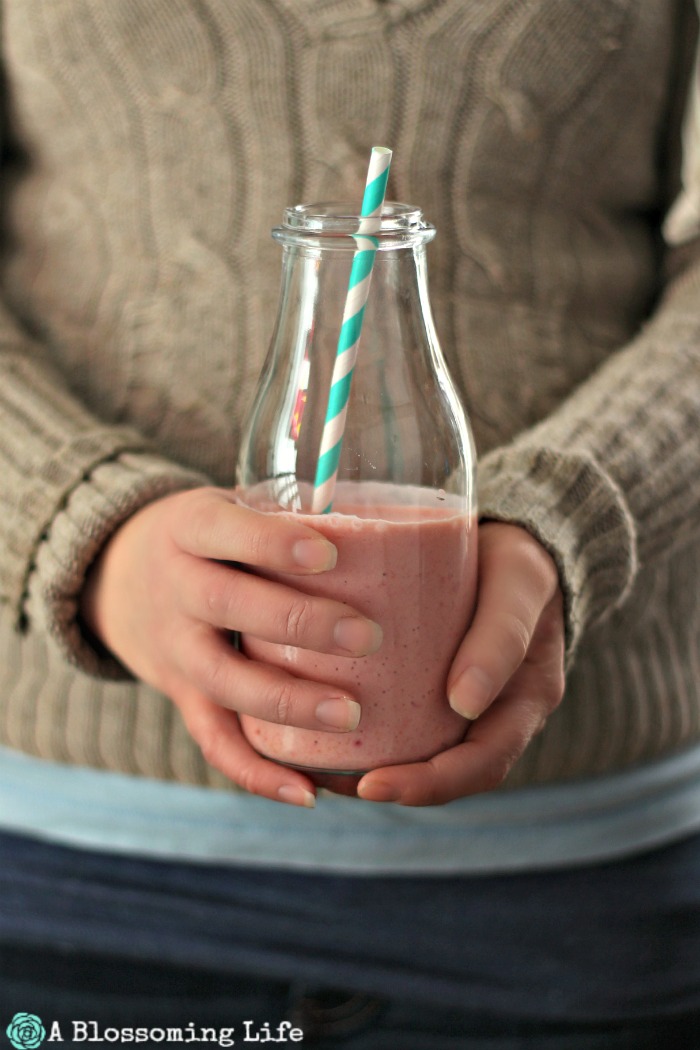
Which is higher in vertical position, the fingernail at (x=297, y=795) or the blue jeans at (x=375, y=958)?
the fingernail at (x=297, y=795)

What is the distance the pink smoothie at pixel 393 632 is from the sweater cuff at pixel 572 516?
5cm

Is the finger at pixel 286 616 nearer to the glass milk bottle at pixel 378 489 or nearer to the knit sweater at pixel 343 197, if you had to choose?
the glass milk bottle at pixel 378 489

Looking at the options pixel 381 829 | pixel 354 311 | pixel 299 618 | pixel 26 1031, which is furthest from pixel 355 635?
pixel 26 1031

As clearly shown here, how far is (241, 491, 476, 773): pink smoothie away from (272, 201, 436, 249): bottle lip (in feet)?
0.41

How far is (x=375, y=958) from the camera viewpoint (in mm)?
690

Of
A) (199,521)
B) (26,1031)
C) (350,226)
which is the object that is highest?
(350,226)

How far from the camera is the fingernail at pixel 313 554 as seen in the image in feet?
1.51

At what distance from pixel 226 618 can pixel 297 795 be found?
0.30ft

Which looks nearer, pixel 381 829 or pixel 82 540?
pixel 82 540

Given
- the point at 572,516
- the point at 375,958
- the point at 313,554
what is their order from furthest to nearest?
the point at 375,958 < the point at 572,516 < the point at 313,554

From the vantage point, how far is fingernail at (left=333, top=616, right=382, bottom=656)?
0.47 meters

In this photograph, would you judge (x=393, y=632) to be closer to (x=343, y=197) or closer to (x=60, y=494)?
(x=60, y=494)

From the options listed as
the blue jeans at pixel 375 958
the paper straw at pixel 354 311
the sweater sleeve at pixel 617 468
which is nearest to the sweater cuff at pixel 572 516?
the sweater sleeve at pixel 617 468

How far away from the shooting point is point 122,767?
725mm
